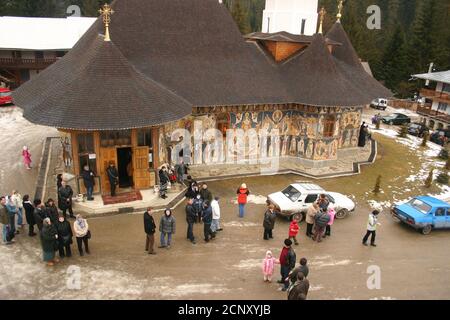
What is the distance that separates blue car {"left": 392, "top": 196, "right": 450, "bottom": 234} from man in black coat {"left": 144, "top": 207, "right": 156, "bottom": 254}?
432 inches

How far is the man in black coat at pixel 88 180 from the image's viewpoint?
1605 centimetres

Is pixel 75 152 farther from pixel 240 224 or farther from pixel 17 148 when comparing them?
pixel 17 148

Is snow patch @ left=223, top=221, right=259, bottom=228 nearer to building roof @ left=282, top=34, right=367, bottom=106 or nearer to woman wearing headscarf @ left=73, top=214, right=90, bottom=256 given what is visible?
woman wearing headscarf @ left=73, top=214, right=90, bottom=256

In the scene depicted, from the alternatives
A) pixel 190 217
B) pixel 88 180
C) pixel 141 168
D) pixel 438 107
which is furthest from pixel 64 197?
pixel 438 107

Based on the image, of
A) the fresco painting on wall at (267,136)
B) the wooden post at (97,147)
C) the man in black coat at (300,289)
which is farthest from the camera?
the fresco painting on wall at (267,136)

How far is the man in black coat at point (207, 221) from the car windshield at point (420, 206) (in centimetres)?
938

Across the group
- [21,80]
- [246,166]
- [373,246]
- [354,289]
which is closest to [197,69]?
[246,166]

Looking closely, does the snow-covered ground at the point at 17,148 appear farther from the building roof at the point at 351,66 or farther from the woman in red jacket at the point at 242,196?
the building roof at the point at 351,66

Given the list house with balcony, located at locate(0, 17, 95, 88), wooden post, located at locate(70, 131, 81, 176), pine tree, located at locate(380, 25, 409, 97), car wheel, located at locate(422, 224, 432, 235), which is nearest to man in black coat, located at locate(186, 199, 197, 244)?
wooden post, located at locate(70, 131, 81, 176)

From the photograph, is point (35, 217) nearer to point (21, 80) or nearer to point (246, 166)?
point (246, 166)

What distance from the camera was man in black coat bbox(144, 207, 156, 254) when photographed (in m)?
12.4

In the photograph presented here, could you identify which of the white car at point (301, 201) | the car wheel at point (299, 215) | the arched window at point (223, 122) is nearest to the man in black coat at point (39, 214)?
the white car at point (301, 201)

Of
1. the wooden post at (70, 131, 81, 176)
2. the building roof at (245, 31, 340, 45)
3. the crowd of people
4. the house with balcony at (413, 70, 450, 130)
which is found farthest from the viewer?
the house with balcony at (413, 70, 450, 130)
